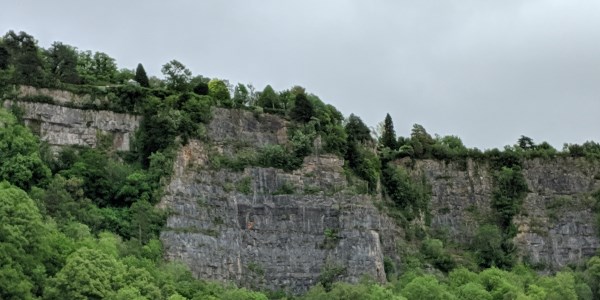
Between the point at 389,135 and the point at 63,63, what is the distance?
100 feet

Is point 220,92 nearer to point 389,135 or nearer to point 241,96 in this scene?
point 241,96

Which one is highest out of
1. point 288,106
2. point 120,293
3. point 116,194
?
point 288,106

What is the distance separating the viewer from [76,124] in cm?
9069

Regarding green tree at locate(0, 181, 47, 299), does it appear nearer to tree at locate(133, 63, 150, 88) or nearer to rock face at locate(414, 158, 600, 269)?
tree at locate(133, 63, 150, 88)

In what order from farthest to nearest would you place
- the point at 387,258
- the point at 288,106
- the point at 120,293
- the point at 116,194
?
the point at 288,106, the point at 387,258, the point at 116,194, the point at 120,293

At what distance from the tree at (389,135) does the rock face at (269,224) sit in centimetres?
1259

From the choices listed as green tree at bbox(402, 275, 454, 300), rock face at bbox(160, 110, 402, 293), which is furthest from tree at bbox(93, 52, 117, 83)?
green tree at bbox(402, 275, 454, 300)

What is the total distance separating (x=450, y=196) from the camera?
343 feet

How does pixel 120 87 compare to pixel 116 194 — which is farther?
pixel 120 87

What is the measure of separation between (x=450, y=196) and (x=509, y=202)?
518cm

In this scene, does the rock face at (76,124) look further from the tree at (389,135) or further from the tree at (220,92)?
the tree at (389,135)

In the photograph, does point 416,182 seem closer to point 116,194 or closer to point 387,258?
point 387,258

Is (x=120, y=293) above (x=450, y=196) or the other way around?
the other way around

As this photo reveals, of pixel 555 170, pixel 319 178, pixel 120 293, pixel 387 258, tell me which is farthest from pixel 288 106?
pixel 120 293
